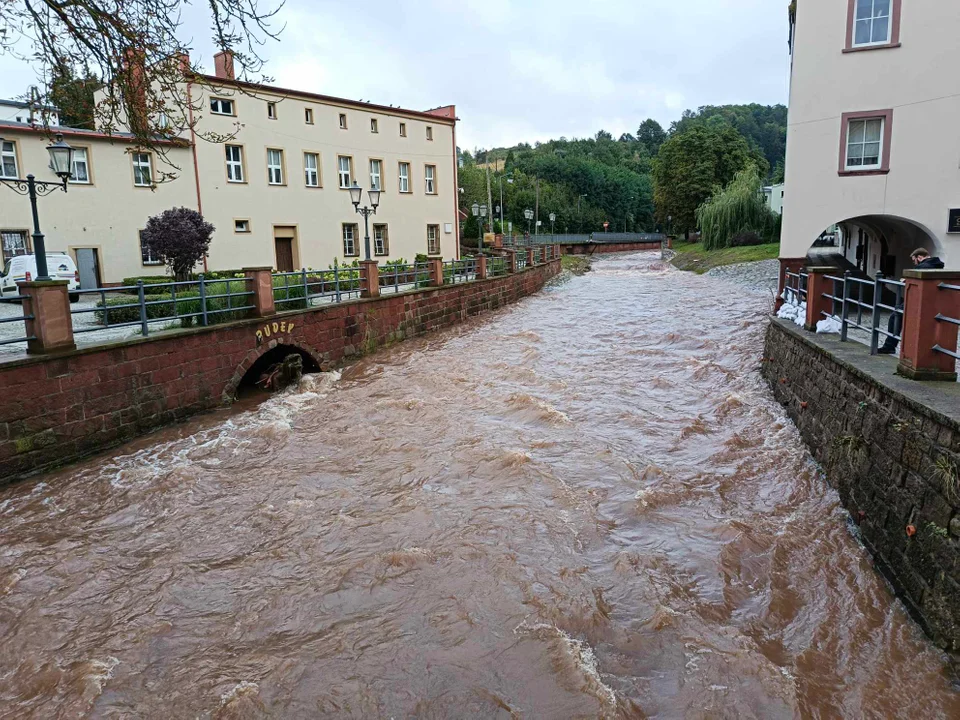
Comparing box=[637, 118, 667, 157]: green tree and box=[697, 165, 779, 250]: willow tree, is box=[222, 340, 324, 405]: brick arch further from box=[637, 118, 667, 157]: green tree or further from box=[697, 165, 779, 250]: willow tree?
box=[637, 118, 667, 157]: green tree

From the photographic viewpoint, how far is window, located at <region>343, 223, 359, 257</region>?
33.0 metres

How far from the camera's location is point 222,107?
2830 cm

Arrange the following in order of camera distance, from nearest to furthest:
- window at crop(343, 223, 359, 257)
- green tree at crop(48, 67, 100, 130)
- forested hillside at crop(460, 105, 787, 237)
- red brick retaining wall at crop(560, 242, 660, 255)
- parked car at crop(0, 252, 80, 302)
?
green tree at crop(48, 67, 100, 130) → parked car at crop(0, 252, 80, 302) → window at crop(343, 223, 359, 257) → forested hillside at crop(460, 105, 787, 237) → red brick retaining wall at crop(560, 242, 660, 255)

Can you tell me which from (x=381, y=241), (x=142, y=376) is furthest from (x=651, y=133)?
(x=142, y=376)

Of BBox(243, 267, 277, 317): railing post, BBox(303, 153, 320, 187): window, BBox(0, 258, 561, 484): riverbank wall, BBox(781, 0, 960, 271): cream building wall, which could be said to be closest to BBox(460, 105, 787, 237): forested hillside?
BBox(303, 153, 320, 187): window

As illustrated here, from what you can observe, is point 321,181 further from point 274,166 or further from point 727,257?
point 727,257

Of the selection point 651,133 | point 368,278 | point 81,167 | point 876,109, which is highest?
point 651,133

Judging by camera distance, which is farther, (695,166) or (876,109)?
(695,166)

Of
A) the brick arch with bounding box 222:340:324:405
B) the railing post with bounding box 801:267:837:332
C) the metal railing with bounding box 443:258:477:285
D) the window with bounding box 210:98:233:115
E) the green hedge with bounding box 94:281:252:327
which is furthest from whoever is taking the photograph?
the window with bounding box 210:98:233:115

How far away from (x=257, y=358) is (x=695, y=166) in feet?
197

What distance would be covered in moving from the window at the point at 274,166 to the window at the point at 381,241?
17.5ft

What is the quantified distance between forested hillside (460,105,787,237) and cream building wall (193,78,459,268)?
68.0 ft

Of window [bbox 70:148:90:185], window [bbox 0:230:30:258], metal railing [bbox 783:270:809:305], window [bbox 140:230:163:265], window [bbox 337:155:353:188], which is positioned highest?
window [bbox 337:155:353:188]

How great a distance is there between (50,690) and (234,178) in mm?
26917
